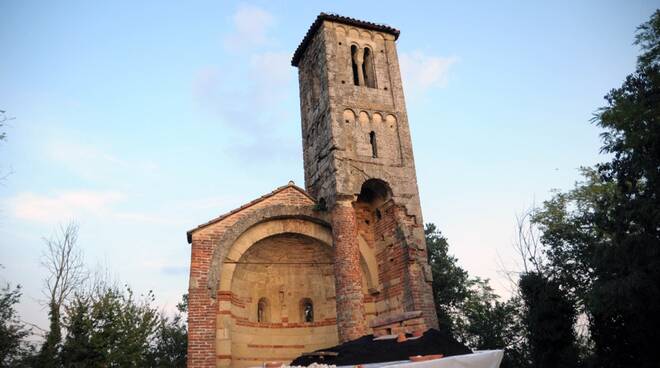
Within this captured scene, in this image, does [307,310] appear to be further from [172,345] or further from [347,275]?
[172,345]

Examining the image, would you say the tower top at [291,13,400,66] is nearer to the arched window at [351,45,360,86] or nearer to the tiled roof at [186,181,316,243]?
the arched window at [351,45,360,86]

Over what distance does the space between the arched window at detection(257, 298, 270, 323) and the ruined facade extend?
4 cm

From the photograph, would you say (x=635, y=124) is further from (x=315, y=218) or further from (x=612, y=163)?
(x=315, y=218)

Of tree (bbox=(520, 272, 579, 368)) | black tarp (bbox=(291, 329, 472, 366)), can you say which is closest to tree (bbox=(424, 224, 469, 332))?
tree (bbox=(520, 272, 579, 368))

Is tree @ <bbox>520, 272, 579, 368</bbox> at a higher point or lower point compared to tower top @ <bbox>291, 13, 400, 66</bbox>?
lower

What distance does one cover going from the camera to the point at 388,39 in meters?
18.6

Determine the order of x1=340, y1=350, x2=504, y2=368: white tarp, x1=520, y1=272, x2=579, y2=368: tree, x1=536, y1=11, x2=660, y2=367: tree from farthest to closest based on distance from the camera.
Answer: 1. x1=520, y1=272, x2=579, y2=368: tree
2. x1=536, y1=11, x2=660, y2=367: tree
3. x1=340, y1=350, x2=504, y2=368: white tarp

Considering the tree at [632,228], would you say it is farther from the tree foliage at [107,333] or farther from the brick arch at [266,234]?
the tree foliage at [107,333]

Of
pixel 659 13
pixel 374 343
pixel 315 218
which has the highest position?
pixel 659 13

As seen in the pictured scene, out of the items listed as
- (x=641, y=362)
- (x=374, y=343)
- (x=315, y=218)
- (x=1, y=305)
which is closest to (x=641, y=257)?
(x=641, y=362)

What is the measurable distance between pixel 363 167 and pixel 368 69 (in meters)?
4.73

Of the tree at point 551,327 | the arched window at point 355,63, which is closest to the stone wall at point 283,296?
the arched window at point 355,63

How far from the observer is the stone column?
13026 millimetres

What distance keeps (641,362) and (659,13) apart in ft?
31.1
